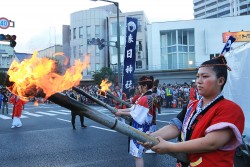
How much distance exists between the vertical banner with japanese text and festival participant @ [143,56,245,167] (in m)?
9.82

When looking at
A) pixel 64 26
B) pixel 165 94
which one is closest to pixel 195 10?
pixel 64 26

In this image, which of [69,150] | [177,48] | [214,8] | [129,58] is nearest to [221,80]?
[69,150]

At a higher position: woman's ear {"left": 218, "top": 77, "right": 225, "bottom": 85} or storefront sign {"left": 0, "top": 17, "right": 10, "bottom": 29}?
storefront sign {"left": 0, "top": 17, "right": 10, "bottom": 29}

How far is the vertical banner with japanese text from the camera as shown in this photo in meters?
12.2

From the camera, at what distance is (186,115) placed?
8.27ft

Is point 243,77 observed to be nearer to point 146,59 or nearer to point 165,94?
point 165,94

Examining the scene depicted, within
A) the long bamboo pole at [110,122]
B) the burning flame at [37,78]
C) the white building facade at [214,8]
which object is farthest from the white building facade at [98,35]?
the white building facade at [214,8]

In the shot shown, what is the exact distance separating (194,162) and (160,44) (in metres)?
38.7

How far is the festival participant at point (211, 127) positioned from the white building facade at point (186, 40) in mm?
36486

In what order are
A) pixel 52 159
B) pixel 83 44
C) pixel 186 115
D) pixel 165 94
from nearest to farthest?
pixel 186 115
pixel 52 159
pixel 165 94
pixel 83 44

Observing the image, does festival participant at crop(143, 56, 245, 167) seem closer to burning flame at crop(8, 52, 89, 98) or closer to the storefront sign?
burning flame at crop(8, 52, 89, 98)

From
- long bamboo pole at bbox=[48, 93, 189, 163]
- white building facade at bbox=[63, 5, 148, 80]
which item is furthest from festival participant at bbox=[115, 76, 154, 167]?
white building facade at bbox=[63, 5, 148, 80]

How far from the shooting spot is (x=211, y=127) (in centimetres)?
204

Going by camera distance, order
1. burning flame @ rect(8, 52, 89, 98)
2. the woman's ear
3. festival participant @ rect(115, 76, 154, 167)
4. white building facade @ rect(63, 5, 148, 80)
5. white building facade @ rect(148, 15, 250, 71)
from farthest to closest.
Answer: white building facade @ rect(63, 5, 148, 80) → white building facade @ rect(148, 15, 250, 71) → festival participant @ rect(115, 76, 154, 167) → the woman's ear → burning flame @ rect(8, 52, 89, 98)
